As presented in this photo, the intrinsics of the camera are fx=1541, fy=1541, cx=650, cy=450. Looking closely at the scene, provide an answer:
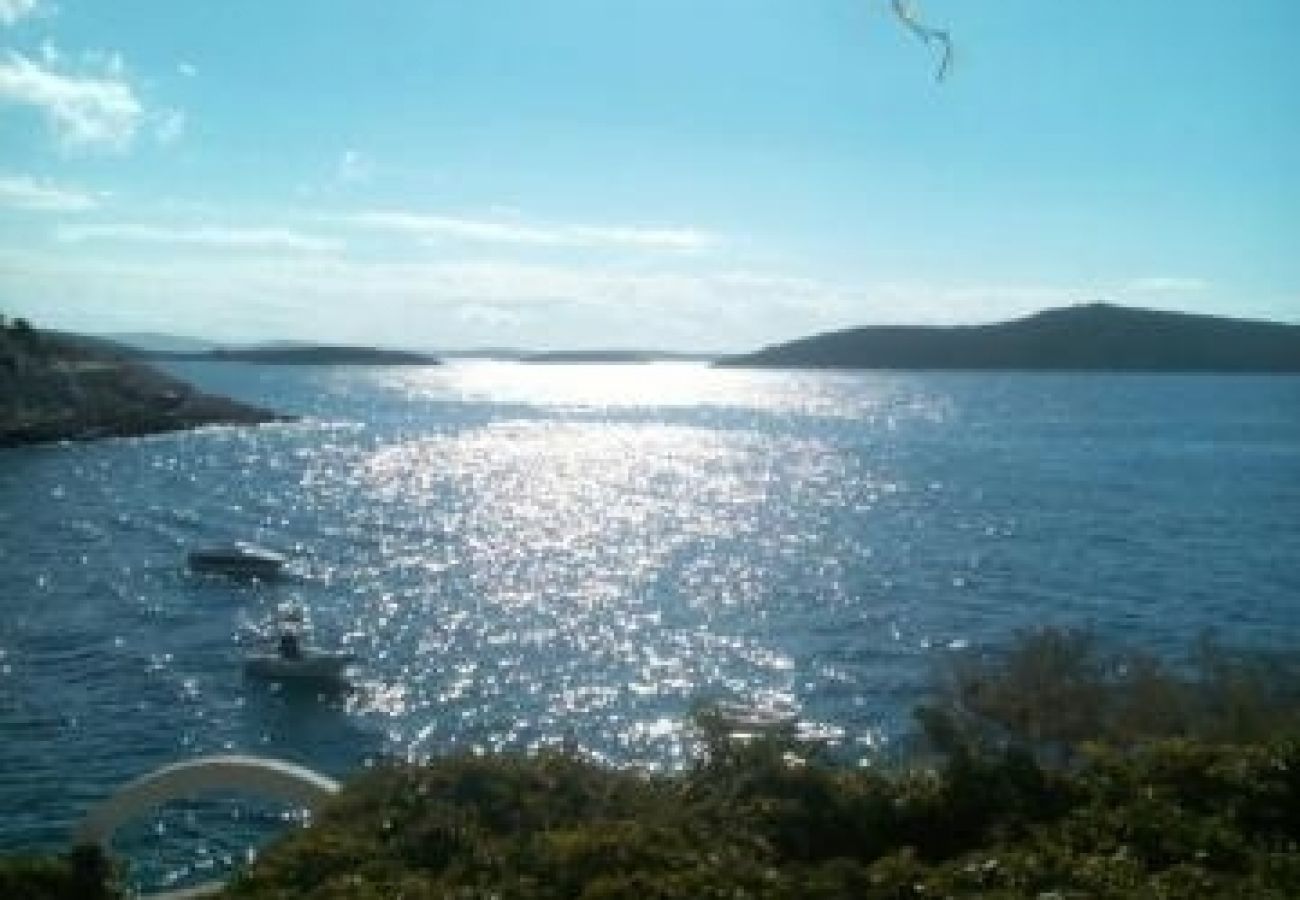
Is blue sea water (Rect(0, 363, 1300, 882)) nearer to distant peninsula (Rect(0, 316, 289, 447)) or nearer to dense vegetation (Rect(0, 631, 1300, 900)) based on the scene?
distant peninsula (Rect(0, 316, 289, 447))

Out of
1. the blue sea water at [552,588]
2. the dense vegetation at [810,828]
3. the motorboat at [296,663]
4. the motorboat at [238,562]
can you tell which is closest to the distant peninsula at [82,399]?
the blue sea water at [552,588]

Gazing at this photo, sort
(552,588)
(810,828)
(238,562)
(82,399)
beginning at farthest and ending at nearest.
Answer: (82,399)
(238,562)
(552,588)
(810,828)

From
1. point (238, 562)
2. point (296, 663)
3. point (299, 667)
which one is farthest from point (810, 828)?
point (238, 562)

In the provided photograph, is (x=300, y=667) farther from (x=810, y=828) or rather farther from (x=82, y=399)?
(x=82, y=399)

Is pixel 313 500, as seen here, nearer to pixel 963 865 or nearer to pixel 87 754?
pixel 87 754

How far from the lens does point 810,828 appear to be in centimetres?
1210

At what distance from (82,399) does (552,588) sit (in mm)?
93202

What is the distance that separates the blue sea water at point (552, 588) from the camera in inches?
1667

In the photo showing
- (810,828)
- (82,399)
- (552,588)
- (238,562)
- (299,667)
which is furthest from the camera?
(82,399)

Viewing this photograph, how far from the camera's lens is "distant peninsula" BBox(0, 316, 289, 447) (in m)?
134

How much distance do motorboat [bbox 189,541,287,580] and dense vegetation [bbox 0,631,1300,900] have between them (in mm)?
57258

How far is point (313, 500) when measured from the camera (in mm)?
99062

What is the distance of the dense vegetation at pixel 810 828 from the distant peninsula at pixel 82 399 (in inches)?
4904

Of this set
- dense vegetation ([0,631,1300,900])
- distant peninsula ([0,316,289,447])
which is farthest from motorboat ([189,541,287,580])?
distant peninsula ([0,316,289,447])
